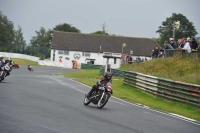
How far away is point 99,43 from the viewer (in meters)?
97.7

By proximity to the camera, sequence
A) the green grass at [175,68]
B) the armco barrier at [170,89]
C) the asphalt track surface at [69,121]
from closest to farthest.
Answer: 1. the asphalt track surface at [69,121]
2. the armco barrier at [170,89]
3. the green grass at [175,68]

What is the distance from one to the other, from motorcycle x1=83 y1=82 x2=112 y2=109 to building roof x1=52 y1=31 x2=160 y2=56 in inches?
3094

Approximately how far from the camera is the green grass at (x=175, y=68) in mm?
26750

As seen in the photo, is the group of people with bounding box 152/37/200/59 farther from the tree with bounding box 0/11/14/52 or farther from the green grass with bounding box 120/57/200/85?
the tree with bounding box 0/11/14/52

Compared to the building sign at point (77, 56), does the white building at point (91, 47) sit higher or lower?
higher

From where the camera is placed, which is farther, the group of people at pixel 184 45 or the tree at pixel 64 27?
the tree at pixel 64 27

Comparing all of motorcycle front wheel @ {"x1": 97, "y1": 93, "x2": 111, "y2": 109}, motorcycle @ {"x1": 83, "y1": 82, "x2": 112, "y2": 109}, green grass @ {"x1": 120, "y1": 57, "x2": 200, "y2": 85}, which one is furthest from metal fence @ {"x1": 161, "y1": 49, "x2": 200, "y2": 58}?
A: motorcycle front wheel @ {"x1": 97, "y1": 93, "x2": 111, "y2": 109}

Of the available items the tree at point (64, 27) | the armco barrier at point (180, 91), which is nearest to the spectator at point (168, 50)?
the armco barrier at point (180, 91)

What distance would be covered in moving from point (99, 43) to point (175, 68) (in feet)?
224

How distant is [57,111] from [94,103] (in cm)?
303

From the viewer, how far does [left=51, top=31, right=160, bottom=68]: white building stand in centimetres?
9512

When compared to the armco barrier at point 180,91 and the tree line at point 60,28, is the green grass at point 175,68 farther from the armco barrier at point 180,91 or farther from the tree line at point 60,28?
the tree line at point 60,28

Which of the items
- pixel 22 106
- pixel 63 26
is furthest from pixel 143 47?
pixel 22 106

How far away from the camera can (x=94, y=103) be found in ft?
54.6
